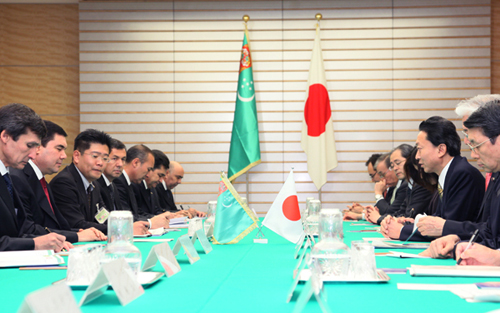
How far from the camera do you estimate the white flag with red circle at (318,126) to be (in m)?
7.64

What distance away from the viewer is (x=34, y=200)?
128 inches

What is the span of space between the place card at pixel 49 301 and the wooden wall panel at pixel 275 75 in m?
7.06

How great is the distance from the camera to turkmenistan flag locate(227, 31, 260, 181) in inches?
301

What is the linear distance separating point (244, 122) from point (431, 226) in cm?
511

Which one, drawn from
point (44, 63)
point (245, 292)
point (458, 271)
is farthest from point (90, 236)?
point (44, 63)

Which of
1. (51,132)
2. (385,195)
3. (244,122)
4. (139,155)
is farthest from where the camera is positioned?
(244,122)

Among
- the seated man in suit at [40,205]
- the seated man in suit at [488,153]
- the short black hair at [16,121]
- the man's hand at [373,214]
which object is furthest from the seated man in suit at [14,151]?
the man's hand at [373,214]

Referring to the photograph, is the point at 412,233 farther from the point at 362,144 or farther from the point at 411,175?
the point at 362,144

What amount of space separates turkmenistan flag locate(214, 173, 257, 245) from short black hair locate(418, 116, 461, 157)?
4.58ft

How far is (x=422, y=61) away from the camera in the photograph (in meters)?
7.91

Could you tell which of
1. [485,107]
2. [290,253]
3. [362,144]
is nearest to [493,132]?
[485,107]

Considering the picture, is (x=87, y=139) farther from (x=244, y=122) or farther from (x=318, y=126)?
(x=318, y=126)

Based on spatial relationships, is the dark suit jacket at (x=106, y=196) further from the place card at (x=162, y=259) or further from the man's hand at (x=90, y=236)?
the place card at (x=162, y=259)

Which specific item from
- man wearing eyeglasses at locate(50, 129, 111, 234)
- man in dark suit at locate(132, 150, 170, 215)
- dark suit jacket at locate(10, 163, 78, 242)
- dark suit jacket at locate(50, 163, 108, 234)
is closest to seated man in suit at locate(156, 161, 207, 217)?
man in dark suit at locate(132, 150, 170, 215)
